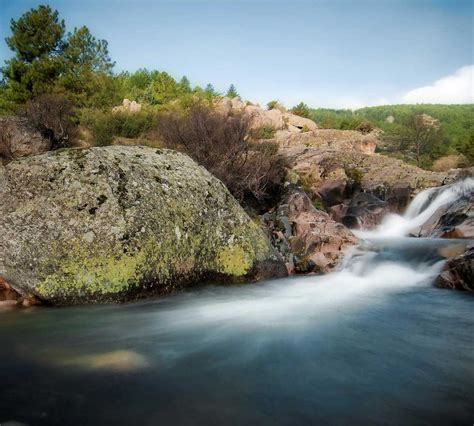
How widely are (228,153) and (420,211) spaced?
10.3 metres

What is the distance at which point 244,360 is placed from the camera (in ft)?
13.0

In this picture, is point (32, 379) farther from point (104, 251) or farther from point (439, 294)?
point (439, 294)

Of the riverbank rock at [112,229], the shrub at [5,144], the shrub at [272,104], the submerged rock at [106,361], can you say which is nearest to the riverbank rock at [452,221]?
the riverbank rock at [112,229]

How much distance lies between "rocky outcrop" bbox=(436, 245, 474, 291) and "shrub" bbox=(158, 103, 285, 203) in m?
6.14

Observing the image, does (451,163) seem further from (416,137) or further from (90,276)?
(90,276)

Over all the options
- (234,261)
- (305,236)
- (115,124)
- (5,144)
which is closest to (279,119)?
(115,124)

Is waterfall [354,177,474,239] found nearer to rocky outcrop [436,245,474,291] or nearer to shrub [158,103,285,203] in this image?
shrub [158,103,285,203]

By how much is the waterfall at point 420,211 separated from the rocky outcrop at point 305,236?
4705mm

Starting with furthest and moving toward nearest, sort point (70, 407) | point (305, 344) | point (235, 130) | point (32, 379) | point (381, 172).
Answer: point (381, 172) < point (235, 130) < point (305, 344) < point (32, 379) < point (70, 407)

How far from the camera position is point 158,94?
49969mm

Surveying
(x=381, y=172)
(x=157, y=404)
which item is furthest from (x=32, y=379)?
(x=381, y=172)

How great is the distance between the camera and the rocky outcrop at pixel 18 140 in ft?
56.3

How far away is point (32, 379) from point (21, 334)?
132 centimetres

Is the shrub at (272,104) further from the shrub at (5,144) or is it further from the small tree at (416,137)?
the shrub at (5,144)
